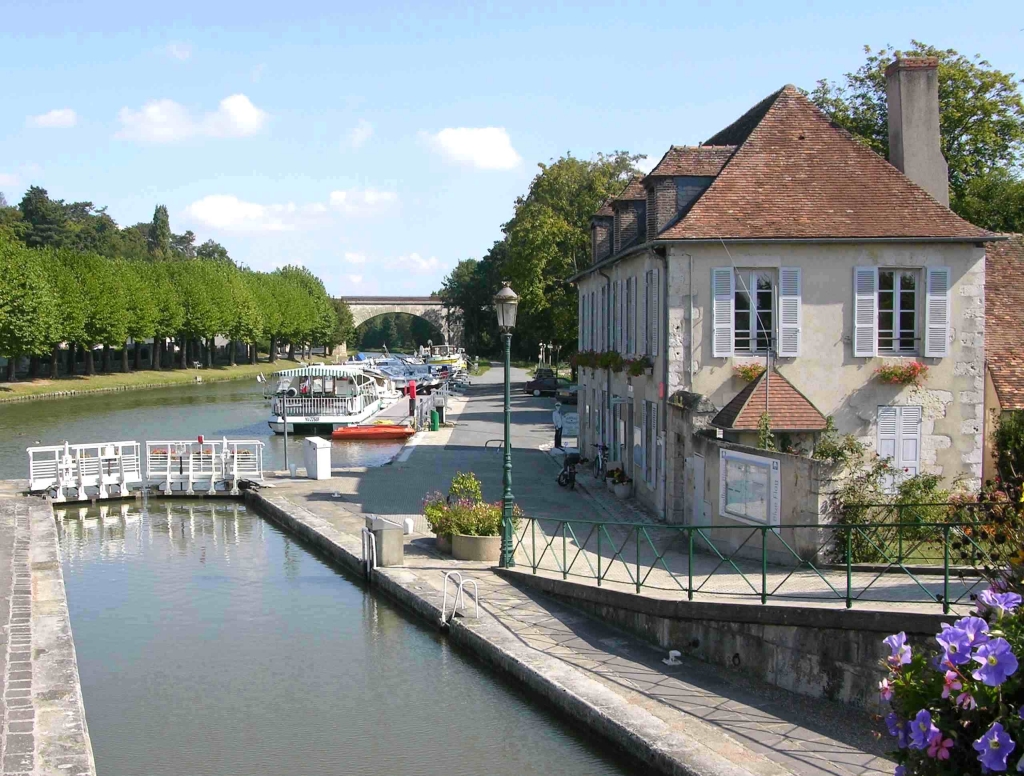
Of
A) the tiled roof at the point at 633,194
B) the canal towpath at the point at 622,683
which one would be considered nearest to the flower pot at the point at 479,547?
the canal towpath at the point at 622,683

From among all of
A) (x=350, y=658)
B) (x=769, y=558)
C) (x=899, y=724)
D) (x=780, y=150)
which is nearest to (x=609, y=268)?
(x=780, y=150)

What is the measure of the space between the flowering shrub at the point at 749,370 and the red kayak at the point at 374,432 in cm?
2519

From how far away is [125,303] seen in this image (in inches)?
3378

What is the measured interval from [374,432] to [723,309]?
86.8ft

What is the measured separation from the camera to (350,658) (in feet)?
48.5

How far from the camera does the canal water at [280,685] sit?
1137cm

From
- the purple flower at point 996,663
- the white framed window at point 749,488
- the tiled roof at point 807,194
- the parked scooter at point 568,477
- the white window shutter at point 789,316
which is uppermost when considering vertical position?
the tiled roof at point 807,194

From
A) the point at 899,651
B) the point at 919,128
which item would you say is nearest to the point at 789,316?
the point at 919,128

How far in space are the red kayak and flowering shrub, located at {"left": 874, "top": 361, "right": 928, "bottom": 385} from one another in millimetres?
26354

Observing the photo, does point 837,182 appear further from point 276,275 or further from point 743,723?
point 276,275

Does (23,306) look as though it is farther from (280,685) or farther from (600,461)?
(280,685)

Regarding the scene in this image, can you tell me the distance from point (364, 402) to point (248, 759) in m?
40.4

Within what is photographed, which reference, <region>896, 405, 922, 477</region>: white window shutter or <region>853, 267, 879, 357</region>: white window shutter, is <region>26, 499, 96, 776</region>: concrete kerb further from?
<region>896, 405, 922, 477</region>: white window shutter

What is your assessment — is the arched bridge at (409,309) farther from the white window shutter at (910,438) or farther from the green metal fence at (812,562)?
the green metal fence at (812,562)
